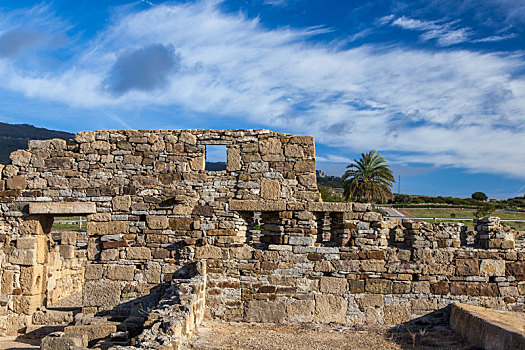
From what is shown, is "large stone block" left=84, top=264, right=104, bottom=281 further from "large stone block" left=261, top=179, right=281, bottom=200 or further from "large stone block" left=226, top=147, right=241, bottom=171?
"large stone block" left=261, top=179, right=281, bottom=200

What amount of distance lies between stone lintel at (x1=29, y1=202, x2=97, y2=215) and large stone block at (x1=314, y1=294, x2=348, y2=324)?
474 cm

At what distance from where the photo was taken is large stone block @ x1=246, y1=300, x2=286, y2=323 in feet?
27.3

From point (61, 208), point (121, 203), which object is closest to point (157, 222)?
point (121, 203)

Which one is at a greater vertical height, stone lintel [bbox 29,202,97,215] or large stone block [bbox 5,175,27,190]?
large stone block [bbox 5,175,27,190]

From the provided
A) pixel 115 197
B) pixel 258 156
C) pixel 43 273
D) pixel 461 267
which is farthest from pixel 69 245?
Answer: pixel 461 267

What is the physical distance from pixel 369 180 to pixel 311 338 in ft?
69.3

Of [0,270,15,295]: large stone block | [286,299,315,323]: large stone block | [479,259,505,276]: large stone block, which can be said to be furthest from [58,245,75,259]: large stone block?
[479,259,505,276]: large stone block

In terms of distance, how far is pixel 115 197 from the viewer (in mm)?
8938

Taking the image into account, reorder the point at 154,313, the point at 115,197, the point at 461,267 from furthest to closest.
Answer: the point at 115,197, the point at 461,267, the point at 154,313

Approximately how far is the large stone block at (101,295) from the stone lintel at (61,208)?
1411 mm

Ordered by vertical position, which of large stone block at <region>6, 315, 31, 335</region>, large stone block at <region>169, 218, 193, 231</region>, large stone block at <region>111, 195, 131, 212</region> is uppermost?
large stone block at <region>111, 195, 131, 212</region>

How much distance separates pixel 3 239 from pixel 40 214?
2.83 feet

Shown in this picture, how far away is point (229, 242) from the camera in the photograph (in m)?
8.62

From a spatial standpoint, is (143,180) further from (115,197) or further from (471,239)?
(471,239)
